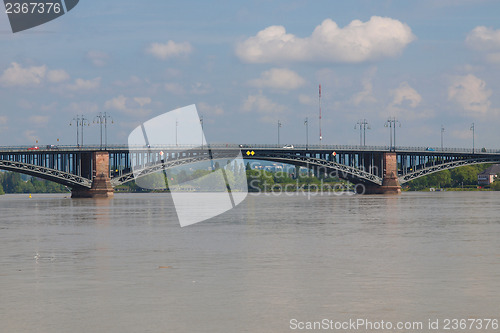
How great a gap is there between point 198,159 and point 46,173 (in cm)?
3164

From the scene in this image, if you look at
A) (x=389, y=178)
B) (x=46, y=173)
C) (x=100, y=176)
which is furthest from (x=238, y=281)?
(x=389, y=178)

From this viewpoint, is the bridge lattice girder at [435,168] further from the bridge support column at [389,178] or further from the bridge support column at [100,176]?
the bridge support column at [100,176]

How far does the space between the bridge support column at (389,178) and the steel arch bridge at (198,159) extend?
0.77ft

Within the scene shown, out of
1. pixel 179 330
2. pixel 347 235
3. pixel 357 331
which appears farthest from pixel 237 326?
pixel 347 235

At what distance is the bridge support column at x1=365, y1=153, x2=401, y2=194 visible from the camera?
18075 centimetres

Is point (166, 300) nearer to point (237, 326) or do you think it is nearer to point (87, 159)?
point (237, 326)

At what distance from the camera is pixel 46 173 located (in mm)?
143250

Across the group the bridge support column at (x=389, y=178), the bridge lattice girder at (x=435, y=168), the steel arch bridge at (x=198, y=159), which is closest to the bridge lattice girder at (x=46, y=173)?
the steel arch bridge at (x=198, y=159)

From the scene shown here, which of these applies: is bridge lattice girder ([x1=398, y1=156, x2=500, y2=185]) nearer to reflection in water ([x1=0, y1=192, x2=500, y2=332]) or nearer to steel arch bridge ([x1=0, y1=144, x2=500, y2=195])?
steel arch bridge ([x1=0, y1=144, x2=500, y2=195])

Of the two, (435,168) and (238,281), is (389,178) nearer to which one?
(435,168)

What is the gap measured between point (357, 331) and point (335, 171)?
524 ft

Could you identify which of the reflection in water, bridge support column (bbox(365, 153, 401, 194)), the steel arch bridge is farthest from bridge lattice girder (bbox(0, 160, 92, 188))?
the reflection in water

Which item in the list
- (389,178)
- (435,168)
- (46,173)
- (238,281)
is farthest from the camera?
(435,168)

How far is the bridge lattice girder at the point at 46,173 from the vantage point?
140375 mm
